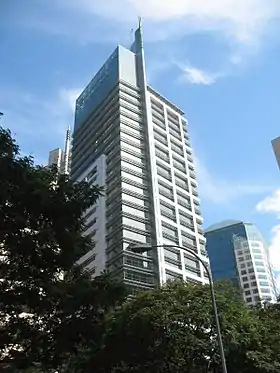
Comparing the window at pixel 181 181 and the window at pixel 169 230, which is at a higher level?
the window at pixel 181 181

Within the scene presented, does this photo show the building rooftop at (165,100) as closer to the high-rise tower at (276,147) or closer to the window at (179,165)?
the window at (179,165)

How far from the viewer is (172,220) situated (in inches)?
3287

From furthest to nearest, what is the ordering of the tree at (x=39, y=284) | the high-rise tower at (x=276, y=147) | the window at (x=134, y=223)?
the window at (x=134, y=223) < the high-rise tower at (x=276, y=147) < the tree at (x=39, y=284)

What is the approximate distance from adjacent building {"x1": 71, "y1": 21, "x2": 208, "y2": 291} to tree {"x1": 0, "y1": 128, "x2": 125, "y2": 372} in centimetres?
5578

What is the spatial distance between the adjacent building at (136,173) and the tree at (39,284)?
55.8m

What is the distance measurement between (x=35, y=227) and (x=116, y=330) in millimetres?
12839

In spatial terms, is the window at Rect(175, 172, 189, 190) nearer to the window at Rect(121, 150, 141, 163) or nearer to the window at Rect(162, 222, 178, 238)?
the window at Rect(121, 150, 141, 163)

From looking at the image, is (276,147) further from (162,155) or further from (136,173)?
(162,155)

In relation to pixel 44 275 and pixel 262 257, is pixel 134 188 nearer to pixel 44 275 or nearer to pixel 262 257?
pixel 262 257

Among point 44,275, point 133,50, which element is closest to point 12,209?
point 44,275

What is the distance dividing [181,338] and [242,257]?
10523cm

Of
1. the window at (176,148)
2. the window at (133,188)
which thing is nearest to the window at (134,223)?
the window at (133,188)

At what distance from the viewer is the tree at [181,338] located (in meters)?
21.2

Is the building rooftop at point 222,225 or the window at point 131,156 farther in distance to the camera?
the building rooftop at point 222,225
